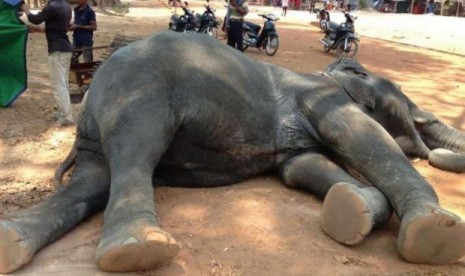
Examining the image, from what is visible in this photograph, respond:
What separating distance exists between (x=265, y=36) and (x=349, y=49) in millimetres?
2163

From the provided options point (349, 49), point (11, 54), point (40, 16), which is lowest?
point (349, 49)

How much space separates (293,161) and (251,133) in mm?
402

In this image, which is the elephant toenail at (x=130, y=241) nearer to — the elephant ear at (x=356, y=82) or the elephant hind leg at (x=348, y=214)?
the elephant hind leg at (x=348, y=214)

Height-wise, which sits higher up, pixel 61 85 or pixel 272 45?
pixel 61 85

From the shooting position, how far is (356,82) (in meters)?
4.32

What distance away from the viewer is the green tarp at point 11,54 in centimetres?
627


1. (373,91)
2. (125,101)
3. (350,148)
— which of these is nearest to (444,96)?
(373,91)

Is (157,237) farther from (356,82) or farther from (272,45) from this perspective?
(272,45)

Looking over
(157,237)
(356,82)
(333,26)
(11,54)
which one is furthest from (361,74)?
(333,26)

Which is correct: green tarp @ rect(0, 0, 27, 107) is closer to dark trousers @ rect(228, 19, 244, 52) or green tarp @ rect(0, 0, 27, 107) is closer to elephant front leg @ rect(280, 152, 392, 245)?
elephant front leg @ rect(280, 152, 392, 245)

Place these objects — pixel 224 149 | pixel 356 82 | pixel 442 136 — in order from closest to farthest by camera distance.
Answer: pixel 224 149, pixel 356 82, pixel 442 136

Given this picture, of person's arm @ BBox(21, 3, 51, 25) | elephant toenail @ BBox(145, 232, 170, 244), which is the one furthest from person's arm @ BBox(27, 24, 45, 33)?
elephant toenail @ BBox(145, 232, 170, 244)

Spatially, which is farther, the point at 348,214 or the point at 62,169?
the point at 62,169

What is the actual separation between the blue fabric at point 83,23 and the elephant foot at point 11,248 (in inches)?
199
